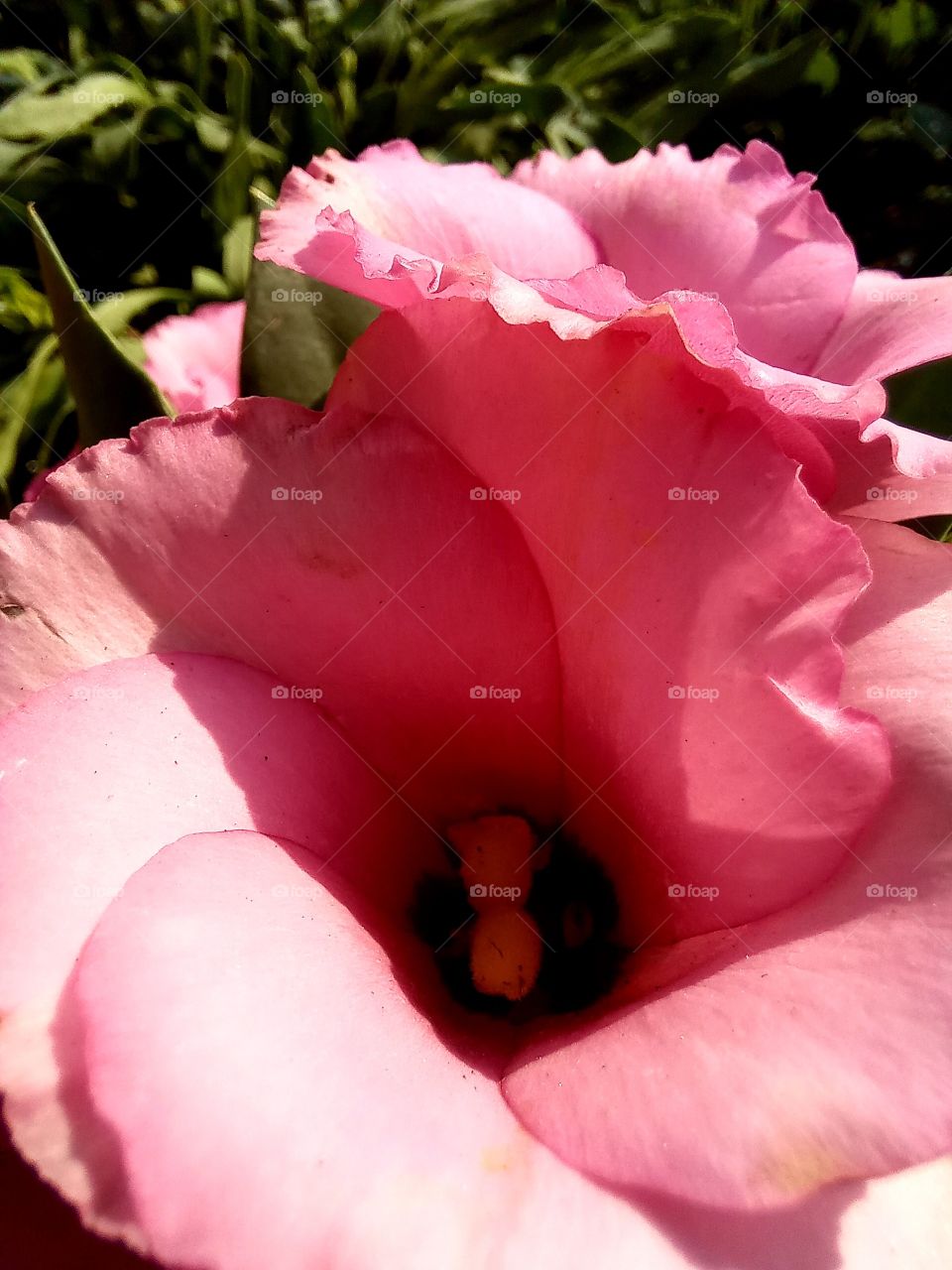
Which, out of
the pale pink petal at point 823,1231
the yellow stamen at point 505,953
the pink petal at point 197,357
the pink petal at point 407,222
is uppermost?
the pink petal at point 407,222

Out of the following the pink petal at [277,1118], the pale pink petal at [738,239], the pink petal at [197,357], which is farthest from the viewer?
the pink petal at [197,357]

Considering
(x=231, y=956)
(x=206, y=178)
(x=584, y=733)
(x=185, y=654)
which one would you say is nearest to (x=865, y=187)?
(x=206, y=178)

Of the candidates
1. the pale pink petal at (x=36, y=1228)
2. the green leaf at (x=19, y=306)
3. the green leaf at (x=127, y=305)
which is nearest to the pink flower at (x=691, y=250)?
the pale pink petal at (x=36, y=1228)

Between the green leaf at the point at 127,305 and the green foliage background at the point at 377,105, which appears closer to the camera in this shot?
the green leaf at the point at 127,305

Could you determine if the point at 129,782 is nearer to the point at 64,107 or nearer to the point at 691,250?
the point at 691,250

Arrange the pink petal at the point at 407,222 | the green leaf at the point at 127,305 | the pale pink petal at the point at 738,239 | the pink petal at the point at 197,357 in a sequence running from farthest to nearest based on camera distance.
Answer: the green leaf at the point at 127,305
the pink petal at the point at 197,357
the pale pink petal at the point at 738,239
the pink petal at the point at 407,222

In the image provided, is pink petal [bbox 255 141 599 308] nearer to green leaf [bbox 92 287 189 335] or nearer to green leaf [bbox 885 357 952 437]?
green leaf [bbox 885 357 952 437]

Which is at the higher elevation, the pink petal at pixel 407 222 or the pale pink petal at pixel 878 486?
the pink petal at pixel 407 222

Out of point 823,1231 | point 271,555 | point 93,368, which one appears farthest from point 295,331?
point 823,1231

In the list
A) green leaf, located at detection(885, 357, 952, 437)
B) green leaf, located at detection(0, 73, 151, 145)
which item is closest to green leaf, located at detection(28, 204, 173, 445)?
green leaf, located at detection(885, 357, 952, 437)

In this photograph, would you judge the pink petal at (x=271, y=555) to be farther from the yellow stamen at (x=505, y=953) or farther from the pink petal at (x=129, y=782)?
the yellow stamen at (x=505, y=953)
